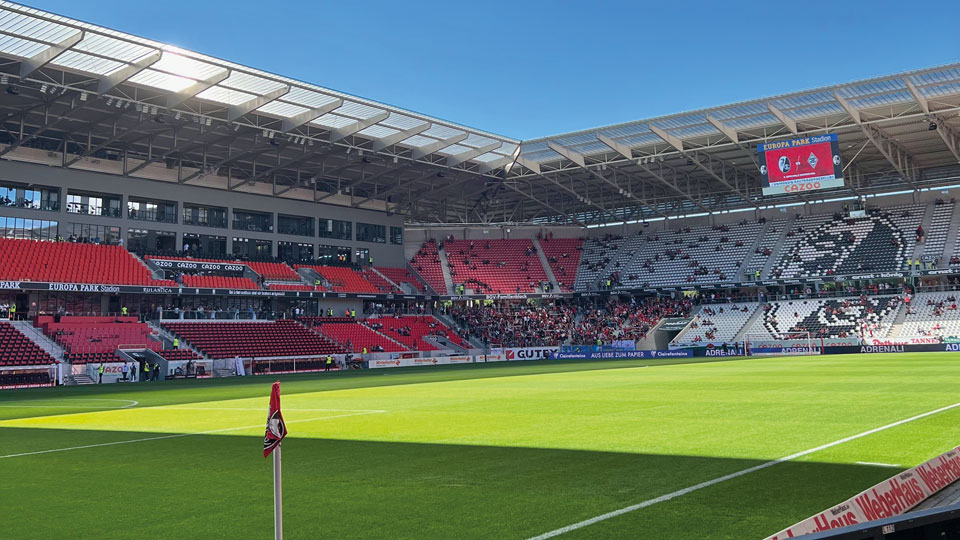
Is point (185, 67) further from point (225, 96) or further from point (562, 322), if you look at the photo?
point (562, 322)

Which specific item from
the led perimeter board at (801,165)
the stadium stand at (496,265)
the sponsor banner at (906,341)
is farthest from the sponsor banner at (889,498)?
the stadium stand at (496,265)

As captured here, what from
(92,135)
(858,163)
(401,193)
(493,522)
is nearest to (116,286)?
(92,135)

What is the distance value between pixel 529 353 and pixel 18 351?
38.4 meters

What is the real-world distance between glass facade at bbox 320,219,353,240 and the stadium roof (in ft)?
6.56

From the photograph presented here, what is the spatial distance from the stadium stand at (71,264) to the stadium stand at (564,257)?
1601 inches

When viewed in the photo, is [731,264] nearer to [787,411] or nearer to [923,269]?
[923,269]

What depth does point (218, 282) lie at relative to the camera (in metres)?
56.8

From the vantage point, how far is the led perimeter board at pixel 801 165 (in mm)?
43062

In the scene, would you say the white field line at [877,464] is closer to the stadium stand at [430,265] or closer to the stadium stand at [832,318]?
the stadium stand at [832,318]

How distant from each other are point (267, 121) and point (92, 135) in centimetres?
1261

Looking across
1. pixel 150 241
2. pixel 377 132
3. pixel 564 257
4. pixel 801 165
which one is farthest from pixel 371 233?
pixel 801 165

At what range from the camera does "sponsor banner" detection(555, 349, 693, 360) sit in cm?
5956

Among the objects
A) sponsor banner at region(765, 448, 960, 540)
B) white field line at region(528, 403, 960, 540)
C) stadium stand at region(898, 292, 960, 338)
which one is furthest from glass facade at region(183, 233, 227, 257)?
sponsor banner at region(765, 448, 960, 540)

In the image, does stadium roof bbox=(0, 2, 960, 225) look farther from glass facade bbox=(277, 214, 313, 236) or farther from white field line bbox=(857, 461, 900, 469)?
white field line bbox=(857, 461, 900, 469)
